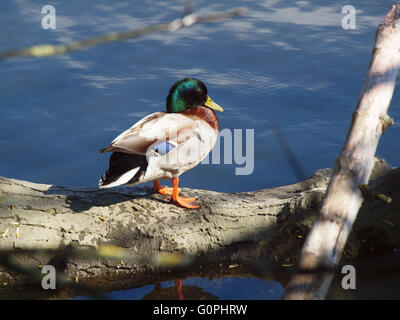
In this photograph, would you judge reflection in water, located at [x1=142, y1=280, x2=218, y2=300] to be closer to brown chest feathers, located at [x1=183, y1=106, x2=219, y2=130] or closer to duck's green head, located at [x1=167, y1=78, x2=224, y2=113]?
brown chest feathers, located at [x1=183, y1=106, x2=219, y2=130]

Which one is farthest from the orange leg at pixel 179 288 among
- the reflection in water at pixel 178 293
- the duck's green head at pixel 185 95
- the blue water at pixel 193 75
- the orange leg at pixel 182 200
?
the blue water at pixel 193 75

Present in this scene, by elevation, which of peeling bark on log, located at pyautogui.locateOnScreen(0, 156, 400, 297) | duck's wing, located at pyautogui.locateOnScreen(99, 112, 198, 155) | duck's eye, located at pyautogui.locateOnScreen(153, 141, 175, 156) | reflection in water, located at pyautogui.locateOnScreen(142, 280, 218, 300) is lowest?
reflection in water, located at pyautogui.locateOnScreen(142, 280, 218, 300)

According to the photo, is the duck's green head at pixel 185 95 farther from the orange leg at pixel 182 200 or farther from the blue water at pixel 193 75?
the blue water at pixel 193 75

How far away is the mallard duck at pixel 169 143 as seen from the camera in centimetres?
312

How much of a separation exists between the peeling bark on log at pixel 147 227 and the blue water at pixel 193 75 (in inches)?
75.0

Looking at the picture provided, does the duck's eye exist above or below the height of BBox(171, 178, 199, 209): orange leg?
above

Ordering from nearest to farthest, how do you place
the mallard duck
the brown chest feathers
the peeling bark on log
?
the peeling bark on log → the mallard duck → the brown chest feathers

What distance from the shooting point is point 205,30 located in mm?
8102

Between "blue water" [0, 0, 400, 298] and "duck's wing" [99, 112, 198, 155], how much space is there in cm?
175

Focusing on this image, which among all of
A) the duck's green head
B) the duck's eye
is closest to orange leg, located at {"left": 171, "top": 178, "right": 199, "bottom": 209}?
the duck's eye

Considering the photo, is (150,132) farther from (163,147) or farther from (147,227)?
(147,227)

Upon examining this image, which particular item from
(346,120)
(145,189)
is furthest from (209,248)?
(346,120)

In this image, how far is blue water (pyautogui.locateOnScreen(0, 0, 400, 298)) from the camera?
5473 mm
